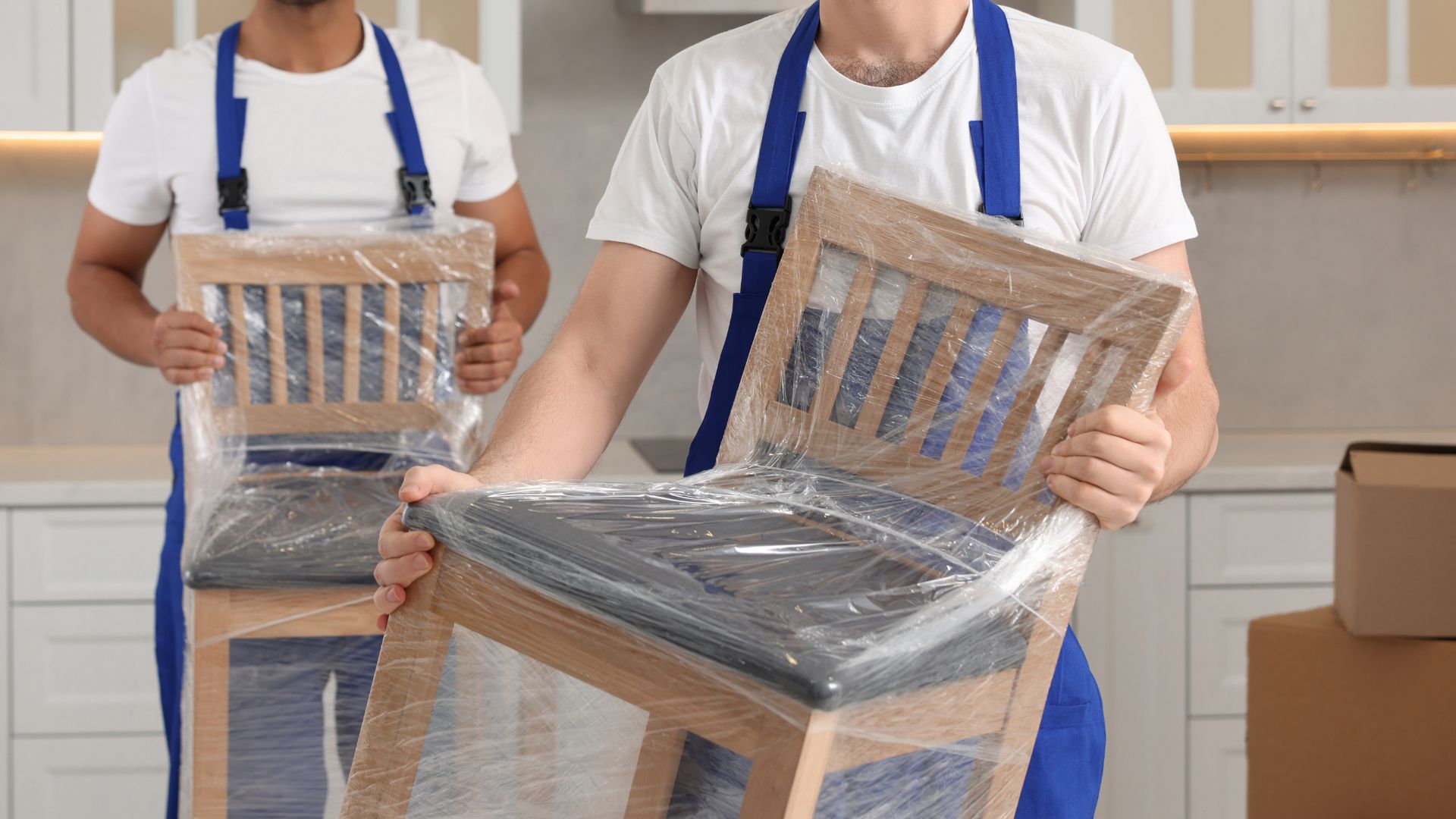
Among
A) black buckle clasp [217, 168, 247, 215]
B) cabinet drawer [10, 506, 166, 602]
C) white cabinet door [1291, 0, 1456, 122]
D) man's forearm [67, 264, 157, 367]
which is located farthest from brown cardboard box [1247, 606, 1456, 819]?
cabinet drawer [10, 506, 166, 602]

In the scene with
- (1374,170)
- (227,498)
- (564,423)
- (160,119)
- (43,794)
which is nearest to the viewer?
(564,423)

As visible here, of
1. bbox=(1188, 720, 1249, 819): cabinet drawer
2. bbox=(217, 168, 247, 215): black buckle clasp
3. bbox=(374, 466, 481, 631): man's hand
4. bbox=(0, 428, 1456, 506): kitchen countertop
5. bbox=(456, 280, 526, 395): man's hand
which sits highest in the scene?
bbox=(217, 168, 247, 215): black buckle clasp

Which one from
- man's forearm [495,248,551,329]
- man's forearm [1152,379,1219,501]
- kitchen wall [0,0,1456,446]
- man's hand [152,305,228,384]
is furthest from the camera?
kitchen wall [0,0,1456,446]

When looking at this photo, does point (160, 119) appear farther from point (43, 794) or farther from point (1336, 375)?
point (1336, 375)

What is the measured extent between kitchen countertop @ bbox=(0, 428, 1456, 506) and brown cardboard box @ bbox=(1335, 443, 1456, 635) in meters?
0.84

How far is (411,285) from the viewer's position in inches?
64.9

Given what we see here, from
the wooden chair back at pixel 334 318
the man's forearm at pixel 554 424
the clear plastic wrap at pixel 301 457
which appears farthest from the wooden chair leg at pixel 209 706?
the man's forearm at pixel 554 424

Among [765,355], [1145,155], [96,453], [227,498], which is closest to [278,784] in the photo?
[227,498]

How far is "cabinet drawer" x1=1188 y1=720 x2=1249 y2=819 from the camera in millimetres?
2404

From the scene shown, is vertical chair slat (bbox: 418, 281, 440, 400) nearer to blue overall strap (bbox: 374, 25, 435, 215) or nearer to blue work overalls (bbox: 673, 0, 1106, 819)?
blue overall strap (bbox: 374, 25, 435, 215)

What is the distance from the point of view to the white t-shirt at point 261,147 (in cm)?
182

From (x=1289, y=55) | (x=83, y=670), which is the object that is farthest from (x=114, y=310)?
(x=1289, y=55)

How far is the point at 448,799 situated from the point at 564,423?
347 mm

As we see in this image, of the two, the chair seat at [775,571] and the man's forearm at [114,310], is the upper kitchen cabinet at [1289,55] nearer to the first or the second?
the man's forearm at [114,310]
